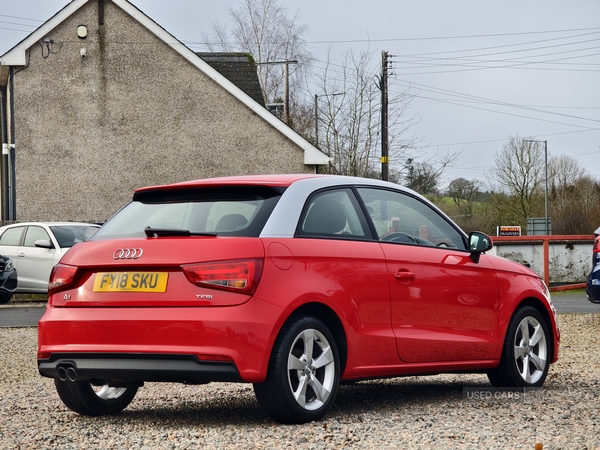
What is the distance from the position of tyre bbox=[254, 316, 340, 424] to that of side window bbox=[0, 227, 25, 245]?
16544 millimetres

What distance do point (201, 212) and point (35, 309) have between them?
1433cm

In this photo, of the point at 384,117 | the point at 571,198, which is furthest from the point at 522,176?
the point at 384,117

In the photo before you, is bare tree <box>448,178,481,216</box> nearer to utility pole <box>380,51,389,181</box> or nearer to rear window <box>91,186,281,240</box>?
utility pole <box>380,51,389,181</box>

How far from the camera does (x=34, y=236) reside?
70.3 feet

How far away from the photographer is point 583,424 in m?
6.04

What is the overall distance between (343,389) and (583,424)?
2634mm

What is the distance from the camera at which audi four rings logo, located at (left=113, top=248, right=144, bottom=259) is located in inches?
237

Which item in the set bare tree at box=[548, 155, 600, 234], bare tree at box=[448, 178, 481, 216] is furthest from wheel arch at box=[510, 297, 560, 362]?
bare tree at box=[448, 178, 481, 216]

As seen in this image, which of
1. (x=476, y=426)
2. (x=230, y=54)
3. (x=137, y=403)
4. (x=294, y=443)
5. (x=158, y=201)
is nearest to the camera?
(x=294, y=443)

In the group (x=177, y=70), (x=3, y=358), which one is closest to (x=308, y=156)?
(x=177, y=70)

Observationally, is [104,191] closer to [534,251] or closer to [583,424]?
[534,251]

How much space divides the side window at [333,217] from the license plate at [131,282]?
90 cm

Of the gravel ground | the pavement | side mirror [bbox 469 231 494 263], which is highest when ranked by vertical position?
side mirror [bbox 469 231 494 263]

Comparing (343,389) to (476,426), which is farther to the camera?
(343,389)
